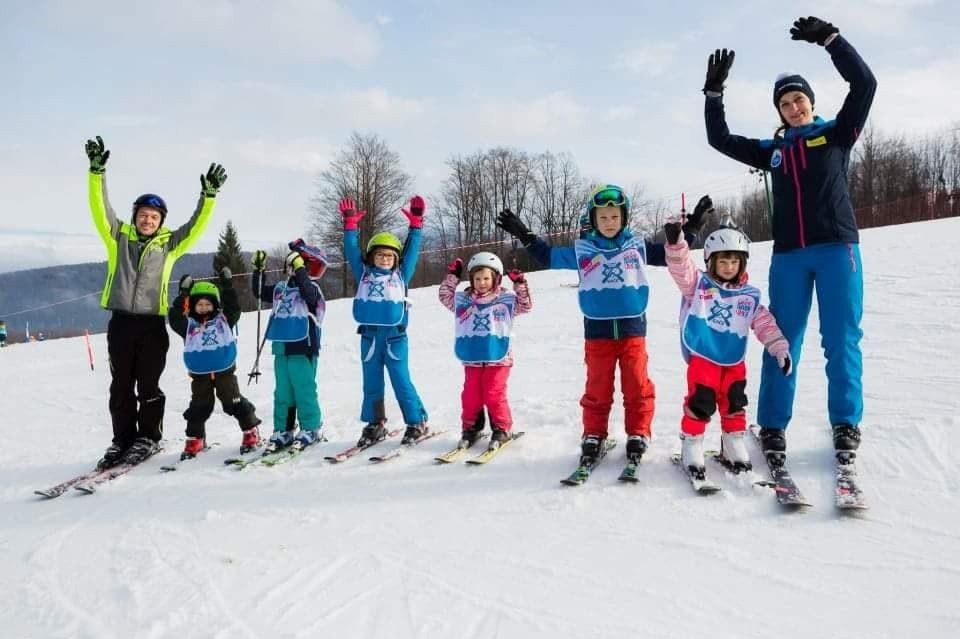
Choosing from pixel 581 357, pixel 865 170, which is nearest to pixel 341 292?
pixel 581 357

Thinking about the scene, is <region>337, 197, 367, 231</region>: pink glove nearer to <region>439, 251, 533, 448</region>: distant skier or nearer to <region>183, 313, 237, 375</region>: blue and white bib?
<region>439, 251, 533, 448</region>: distant skier

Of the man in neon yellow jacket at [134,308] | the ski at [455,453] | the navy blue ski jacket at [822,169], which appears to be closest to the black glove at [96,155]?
the man in neon yellow jacket at [134,308]

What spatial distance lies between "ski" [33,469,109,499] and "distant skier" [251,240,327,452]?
4.88 feet

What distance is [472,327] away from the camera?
16.1 feet

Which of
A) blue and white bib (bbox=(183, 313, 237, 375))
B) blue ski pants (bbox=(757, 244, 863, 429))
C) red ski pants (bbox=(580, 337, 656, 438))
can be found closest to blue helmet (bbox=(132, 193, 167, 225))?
blue and white bib (bbox=(183, 313, 237, 375))

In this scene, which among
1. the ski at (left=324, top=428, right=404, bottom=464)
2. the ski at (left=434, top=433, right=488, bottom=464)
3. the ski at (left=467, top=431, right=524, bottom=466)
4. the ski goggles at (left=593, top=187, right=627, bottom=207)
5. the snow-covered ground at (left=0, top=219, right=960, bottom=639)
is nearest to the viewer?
the snow-covered ground at (left=0, top=219, right=960, bottom=639)

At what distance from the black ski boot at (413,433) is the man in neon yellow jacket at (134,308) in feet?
7.89

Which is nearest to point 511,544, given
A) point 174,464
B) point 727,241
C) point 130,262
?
point 727,241

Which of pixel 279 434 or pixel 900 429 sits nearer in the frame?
pixel 900 429

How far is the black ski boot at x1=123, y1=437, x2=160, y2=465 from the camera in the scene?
5.34 m

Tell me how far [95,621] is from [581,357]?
736cm

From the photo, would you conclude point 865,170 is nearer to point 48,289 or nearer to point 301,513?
point 301,513

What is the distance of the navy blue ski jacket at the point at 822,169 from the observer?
359 centimetres

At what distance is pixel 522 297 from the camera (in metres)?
4.93
